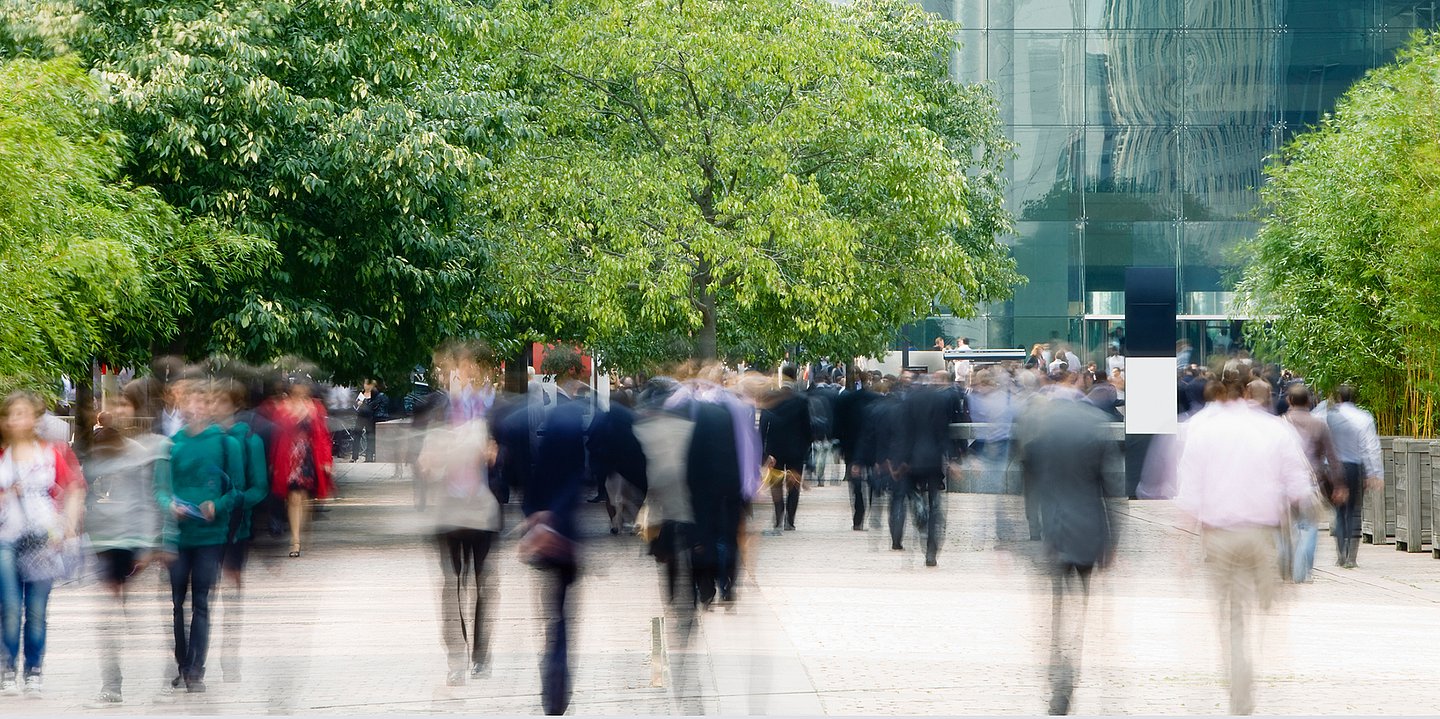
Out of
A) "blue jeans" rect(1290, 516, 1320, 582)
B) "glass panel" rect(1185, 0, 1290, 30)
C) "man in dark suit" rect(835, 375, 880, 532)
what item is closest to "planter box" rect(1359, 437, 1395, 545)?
"blue jeans" rect(1290, 516, 1320, 582)

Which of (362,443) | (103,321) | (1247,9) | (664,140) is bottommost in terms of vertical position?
(362,443)

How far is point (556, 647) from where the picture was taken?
8.54 metres

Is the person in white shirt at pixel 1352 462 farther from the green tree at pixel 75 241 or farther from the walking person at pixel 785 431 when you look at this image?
the green tree at pixel 75 241

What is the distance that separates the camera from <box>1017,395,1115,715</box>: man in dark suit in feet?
29.5

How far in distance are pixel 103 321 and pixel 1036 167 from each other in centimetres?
2864

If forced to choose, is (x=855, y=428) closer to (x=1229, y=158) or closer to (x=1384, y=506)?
(x=1384, y=506)

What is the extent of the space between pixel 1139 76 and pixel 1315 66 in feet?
14.7

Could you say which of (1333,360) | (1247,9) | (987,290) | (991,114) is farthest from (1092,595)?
(1247,9)

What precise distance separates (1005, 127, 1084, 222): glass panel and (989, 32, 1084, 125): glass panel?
0.36 m

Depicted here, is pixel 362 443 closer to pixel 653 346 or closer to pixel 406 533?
pixel 653 346

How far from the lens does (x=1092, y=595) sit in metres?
14.7

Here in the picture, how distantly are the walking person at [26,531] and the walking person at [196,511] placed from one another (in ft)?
2.43

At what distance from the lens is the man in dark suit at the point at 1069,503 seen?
29.5ft

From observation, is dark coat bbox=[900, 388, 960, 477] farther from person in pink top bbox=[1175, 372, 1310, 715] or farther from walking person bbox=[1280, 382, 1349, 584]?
person in pink top bbox=[1175, 372, 1310, 715]
